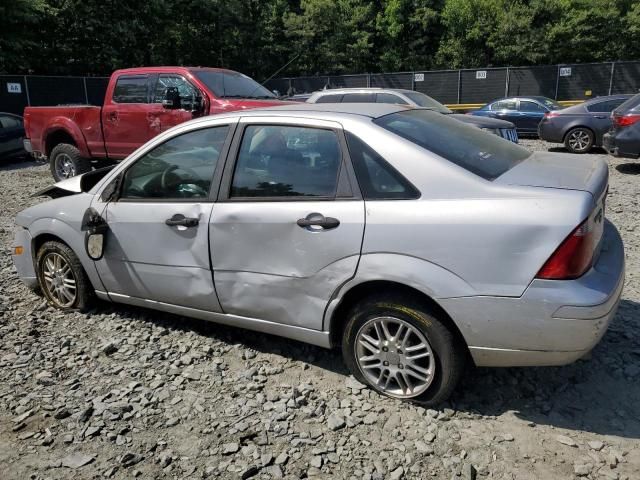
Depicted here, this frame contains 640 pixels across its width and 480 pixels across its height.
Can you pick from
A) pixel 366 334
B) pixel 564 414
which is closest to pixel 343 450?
pixel 366 334

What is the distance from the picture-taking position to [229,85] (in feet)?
28.0

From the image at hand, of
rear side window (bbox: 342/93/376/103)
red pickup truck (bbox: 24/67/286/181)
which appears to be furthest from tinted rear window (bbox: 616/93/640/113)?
red pickup truck (bbox: 24/67/286/181)

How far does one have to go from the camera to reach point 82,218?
13.1 ft

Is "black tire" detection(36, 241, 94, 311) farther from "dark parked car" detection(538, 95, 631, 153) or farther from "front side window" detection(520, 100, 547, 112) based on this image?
"front side window" detection(520, 100, 547, 112)

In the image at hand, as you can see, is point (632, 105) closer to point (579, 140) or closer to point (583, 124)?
point (583, 124)

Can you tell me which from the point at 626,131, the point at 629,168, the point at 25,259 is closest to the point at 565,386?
the point at 25,259

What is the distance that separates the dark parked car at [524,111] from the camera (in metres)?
15.6

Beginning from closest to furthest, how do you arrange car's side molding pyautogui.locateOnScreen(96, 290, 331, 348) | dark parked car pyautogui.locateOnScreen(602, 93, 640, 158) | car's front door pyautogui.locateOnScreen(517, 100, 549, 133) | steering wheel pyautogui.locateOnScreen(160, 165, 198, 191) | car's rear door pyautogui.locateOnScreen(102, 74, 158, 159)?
car's side molding pyautogui.locateOnScreen(96, 290, 331, 348) < steering wheel pyautogui.locateOnScreen(160, 165, 198, 191) < car's rear door pyautogui.locateOnScreen(102, 74, 158, 159) < dark parked car pyautogui.locateOnScreen(602, 93, 640, 158) < car's front door pyautogui.locateOnScreen(517, 100, 549, 133)

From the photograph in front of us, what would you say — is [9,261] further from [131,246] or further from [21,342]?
[131,246]

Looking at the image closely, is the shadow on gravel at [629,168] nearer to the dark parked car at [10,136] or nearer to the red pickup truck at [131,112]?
the red pickup truck at [131,112]

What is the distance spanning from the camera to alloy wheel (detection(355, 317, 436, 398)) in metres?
2.89

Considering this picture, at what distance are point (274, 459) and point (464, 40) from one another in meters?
34.7

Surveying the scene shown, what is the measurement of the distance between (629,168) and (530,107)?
240 inches

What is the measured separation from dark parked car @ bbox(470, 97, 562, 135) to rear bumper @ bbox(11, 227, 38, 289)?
13867mm
